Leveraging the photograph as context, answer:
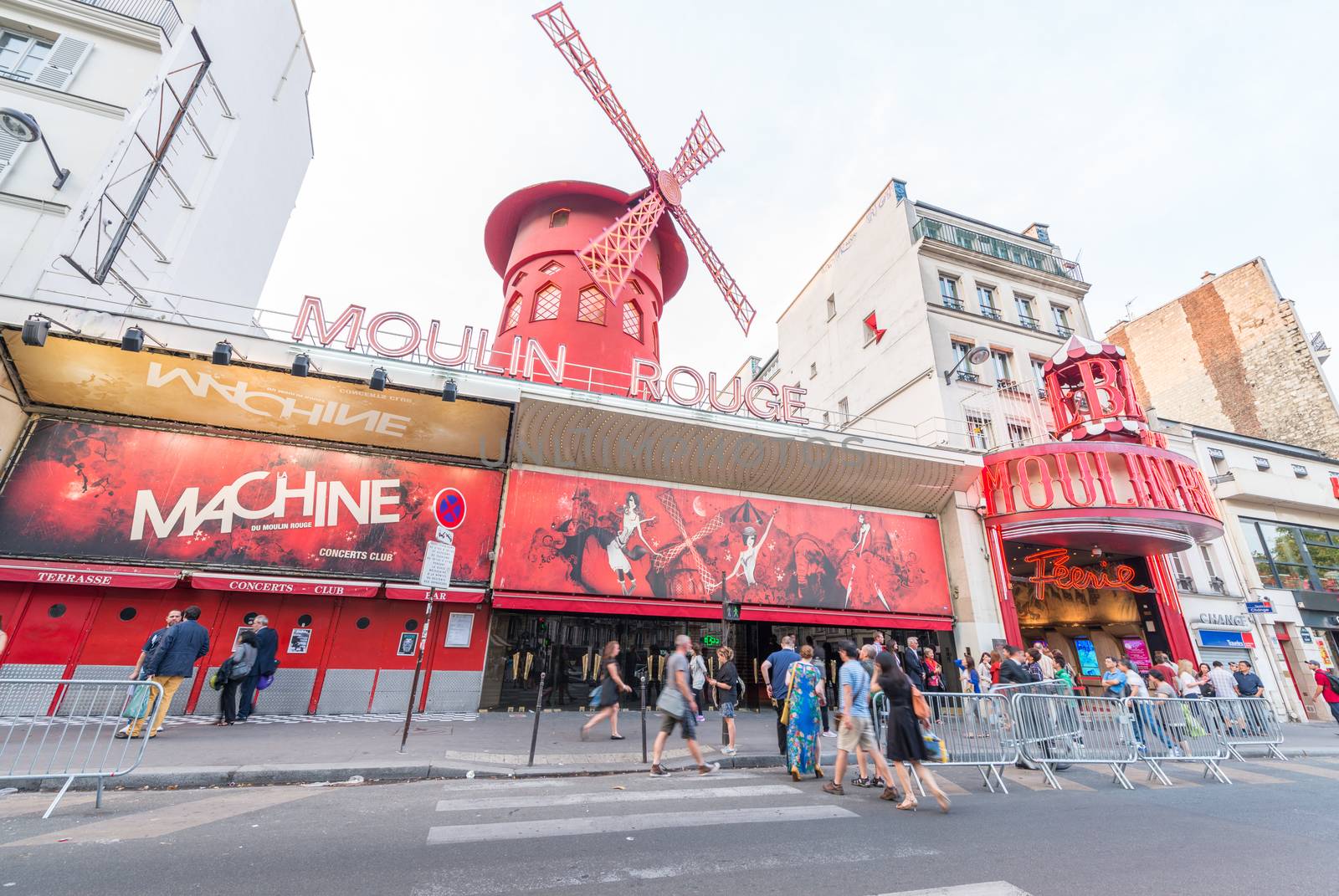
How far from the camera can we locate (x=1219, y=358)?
78.1 ft

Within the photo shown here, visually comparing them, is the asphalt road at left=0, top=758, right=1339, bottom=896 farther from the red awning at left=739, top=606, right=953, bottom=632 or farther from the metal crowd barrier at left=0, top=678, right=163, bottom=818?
the red awning at left=739, top=606, right=953, bottom=632

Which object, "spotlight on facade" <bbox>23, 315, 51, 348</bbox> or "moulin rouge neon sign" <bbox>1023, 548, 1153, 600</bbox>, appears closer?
"spotlight on facade" <bbox>23, 315, 51, 348</bbox>

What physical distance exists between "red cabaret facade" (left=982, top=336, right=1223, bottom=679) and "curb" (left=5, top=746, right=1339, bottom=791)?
12.7m

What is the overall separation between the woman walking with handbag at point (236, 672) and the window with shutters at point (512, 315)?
10899mm

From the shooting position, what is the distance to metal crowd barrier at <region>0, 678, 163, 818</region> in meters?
4.77

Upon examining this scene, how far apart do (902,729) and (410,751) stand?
5.92m

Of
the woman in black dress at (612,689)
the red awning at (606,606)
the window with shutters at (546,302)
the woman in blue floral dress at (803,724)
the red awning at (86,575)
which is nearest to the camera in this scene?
the woman in blue floral dress at (803,724)

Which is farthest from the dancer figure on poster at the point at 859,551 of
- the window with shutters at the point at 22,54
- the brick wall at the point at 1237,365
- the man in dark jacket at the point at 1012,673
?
the window with shutters at the point at 22,54

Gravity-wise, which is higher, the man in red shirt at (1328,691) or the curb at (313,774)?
the man in red shirt at (1328,691)

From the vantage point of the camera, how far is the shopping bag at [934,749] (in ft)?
18.1

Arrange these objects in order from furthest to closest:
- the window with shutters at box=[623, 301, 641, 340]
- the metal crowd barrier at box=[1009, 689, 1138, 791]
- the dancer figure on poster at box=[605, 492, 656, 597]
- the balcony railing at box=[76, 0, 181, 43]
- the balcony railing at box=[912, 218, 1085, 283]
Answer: the balcony railing at box=[912, 218, 1085, 283] → the window with shutters at box=[623, 301, 641, 340] → the dancer figure on poster at box=[605, 492, 656, 597] → the balcony railing at box=[76, 0, 181, 43] → the metal crowd barrier at box=[1009, 689, 1138, 791]

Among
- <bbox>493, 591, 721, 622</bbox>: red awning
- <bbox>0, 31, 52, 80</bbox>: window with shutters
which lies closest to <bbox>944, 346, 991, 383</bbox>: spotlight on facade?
<bbox>493, 591, 721, 622</bbox>: red awning

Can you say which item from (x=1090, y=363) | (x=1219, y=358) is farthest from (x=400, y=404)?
(x=1219, y=358)

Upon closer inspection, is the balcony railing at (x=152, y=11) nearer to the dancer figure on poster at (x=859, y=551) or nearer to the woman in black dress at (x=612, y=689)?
the woman in black dress at (x=612, y=689)
